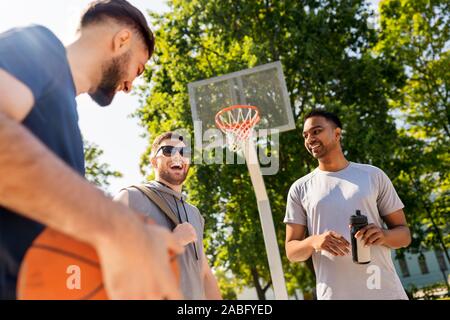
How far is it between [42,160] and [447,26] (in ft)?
71.0

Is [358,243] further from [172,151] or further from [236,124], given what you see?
[236,124]

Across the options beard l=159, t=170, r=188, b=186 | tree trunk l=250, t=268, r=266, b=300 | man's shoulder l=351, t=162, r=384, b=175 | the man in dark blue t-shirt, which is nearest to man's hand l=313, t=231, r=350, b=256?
man's shoulder l=351, t=162, r=384, b=175

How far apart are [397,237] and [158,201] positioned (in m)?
1.97

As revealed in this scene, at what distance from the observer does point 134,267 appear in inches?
31.9

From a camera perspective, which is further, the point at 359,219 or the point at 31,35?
the point at 359,219

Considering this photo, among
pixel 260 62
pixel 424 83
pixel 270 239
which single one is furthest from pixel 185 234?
pixel 424 83

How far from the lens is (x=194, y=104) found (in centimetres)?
1187

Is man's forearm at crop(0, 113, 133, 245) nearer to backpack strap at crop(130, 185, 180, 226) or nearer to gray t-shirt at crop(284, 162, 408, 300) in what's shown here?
backpack strap at crop(130, 185, 180, 226)

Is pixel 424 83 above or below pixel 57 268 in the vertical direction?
above

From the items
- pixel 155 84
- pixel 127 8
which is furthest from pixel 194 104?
pixel 127 8

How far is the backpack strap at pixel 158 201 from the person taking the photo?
3303 mm

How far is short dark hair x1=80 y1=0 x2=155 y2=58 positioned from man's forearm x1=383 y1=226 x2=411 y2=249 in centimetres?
275

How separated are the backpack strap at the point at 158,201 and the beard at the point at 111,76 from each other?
74.0 inches

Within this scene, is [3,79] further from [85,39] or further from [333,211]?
[333,211]
